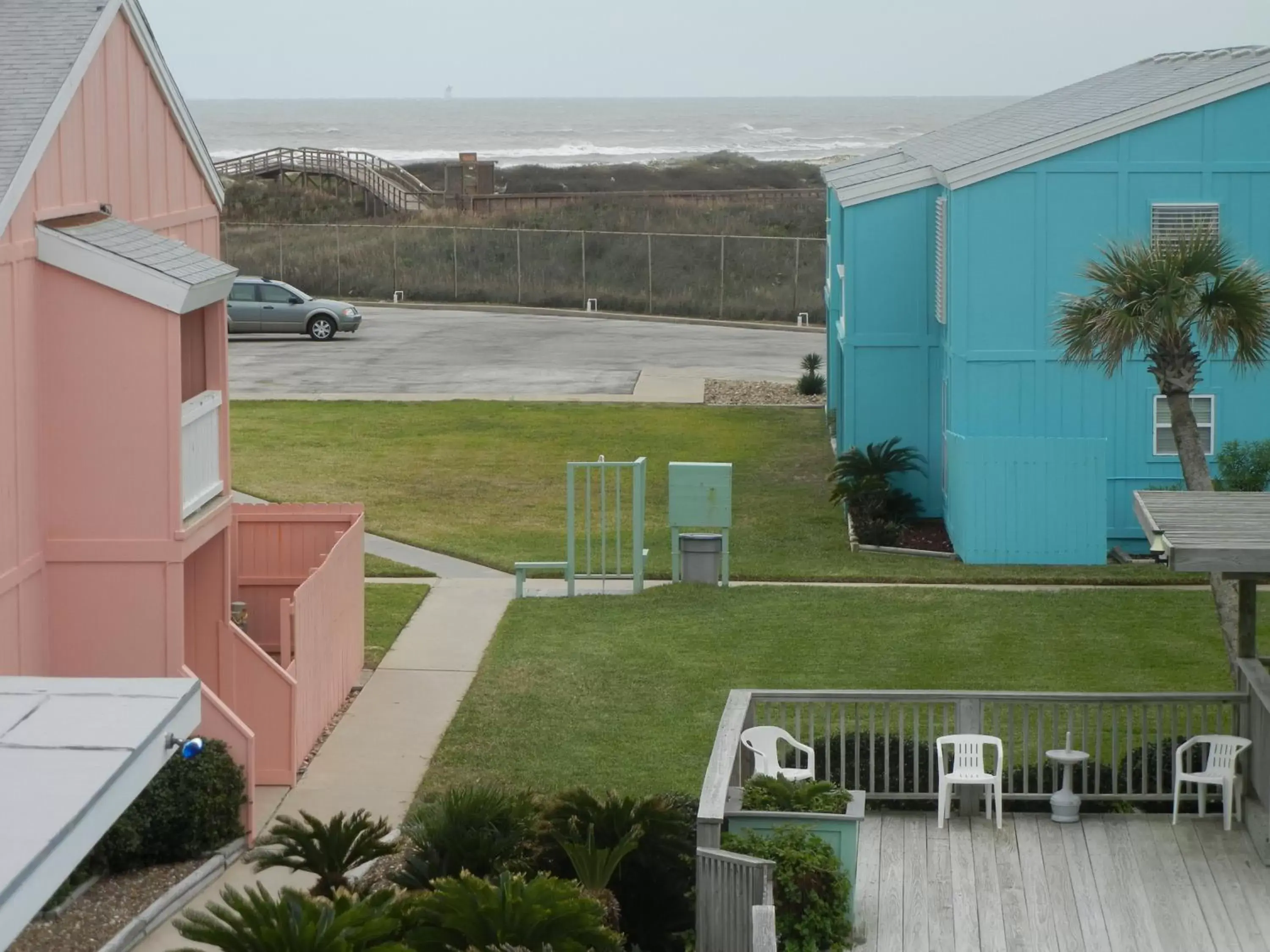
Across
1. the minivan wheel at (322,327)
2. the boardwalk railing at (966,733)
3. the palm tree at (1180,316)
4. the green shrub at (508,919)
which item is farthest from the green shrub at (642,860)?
the minivan wheel at (322,327)

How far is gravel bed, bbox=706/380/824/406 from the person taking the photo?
3947 centimetres

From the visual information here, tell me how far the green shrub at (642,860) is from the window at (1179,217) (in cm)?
1498

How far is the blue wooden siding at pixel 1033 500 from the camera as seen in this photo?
2327cm

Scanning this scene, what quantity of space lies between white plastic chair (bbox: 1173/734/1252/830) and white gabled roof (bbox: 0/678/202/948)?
764 centimetres

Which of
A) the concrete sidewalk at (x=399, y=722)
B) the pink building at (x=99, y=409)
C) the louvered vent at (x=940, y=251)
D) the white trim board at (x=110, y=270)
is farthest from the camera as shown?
the louvered vent at (x=940, y=251)

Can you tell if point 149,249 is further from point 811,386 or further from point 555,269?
point 555,269

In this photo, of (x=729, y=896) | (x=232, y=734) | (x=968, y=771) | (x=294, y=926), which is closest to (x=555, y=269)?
(x=232, y=734)

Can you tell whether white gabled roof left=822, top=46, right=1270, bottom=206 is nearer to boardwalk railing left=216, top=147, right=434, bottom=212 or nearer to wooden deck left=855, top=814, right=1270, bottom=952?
wooden deck left=855, top=814, right=1270, bottom=952

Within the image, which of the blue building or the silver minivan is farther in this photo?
the silver minivan

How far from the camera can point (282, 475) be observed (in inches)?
1168

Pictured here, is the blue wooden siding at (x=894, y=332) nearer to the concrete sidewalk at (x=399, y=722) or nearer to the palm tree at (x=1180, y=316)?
the concrete sidewalk at (x=399, y=722)

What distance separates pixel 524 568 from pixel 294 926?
13.3m

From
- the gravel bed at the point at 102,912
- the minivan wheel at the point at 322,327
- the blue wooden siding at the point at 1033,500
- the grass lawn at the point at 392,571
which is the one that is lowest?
the gravel bed at the point at 102,912

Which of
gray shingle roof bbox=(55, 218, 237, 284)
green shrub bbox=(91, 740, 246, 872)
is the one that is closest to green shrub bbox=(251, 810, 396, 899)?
green shrub bbox=(91, 740, 246, 872)
